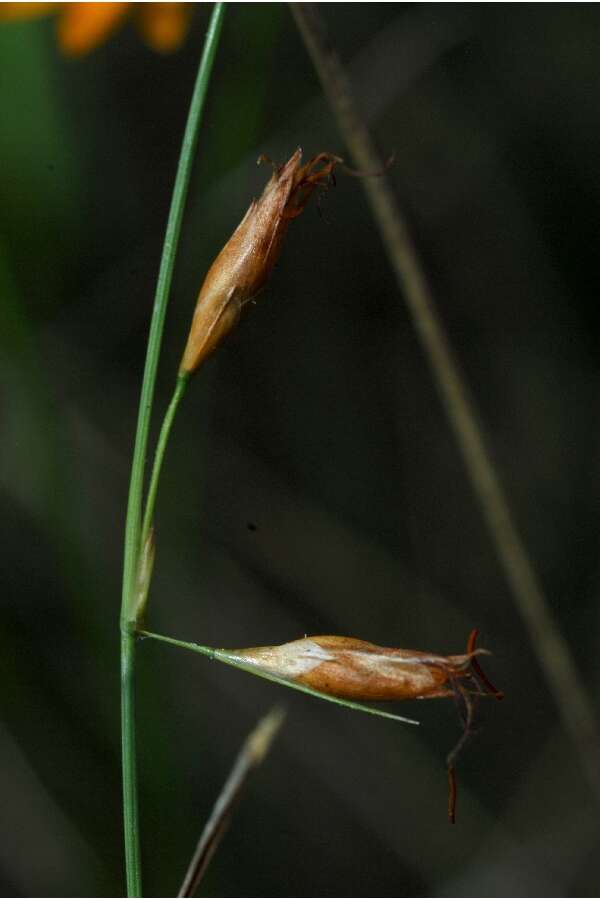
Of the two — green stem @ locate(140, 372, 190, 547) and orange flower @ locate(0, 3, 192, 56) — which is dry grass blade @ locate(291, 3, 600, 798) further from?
green stem @ locate(140, 372, 190, 547)

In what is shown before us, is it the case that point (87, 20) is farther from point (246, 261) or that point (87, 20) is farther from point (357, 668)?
point (357, 668)

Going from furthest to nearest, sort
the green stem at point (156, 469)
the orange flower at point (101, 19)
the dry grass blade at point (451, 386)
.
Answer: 1. the orange flower at point (101, 19)
2. the dry grass blade at point (451, 386)
3. the green stem at point (156, 469)

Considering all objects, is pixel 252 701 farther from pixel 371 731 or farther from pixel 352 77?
pixel 352 77

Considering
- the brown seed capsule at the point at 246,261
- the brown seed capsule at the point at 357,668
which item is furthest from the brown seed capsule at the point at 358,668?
the brown seed capsule at the point at 246,261

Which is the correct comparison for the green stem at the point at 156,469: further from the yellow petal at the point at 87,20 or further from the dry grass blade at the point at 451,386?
the yellow petal at the point at 87,20

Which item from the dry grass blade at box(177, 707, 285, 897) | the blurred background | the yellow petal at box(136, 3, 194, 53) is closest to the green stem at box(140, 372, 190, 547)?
the dry grass blade at box(177, 707, 285, 897)

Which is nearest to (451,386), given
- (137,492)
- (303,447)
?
(303,447)
